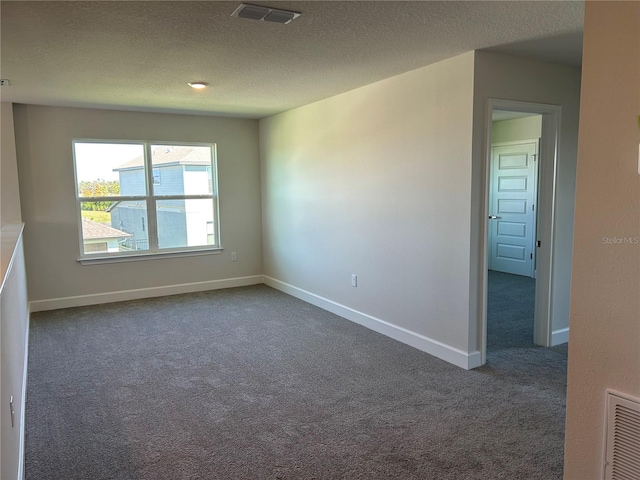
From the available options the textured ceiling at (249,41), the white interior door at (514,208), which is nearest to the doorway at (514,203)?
the white interior door at (514,208)

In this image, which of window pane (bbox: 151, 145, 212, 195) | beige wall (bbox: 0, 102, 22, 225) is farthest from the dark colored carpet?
beige wall (bbox: 0, 102, 22, 225)

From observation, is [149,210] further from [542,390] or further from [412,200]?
[542,390]

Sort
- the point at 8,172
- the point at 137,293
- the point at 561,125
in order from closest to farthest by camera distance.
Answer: the point at 561,125
the point at 8,172
the point at 137,293

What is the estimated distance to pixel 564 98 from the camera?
3.81m

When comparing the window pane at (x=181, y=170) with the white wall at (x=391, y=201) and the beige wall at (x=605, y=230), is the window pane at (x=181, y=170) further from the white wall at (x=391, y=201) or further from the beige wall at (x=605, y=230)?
the beige wall at (x=605, y=230)

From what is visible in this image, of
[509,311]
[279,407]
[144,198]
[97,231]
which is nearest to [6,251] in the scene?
[279,407]

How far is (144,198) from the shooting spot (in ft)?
19.6

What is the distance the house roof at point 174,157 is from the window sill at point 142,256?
1099mm

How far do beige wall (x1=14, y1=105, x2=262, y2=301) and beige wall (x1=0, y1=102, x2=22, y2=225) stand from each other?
0.14 meters

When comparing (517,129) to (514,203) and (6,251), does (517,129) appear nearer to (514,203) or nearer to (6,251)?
(514,203)

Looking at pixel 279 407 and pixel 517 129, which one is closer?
pixel 279 407

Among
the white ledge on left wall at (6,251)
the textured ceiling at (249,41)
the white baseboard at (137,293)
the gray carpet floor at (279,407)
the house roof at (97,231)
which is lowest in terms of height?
the gray carpet floor at (279,407)

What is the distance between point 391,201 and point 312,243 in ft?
5.35

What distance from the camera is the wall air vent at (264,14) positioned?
241 centimetres
